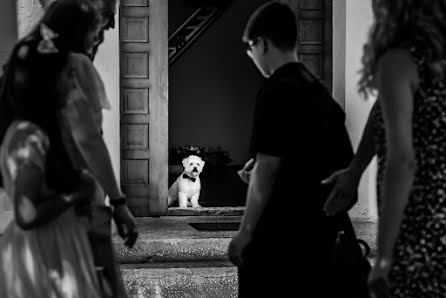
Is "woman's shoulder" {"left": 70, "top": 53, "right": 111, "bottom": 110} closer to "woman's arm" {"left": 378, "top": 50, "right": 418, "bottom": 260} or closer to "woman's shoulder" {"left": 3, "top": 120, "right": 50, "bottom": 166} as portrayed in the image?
"woman's shoulder" {"left": 3, "top": 120, "right": 50, "bottom": 166}

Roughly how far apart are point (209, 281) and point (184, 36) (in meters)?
7.42

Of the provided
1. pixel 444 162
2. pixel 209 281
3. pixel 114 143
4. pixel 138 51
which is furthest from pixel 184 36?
pixel 444 162

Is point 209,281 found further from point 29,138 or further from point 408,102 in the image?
point 408,102

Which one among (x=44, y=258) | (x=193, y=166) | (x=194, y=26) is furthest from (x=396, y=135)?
(x=194, y=26)

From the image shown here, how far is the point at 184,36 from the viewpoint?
40.5 feet

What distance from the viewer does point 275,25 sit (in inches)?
117

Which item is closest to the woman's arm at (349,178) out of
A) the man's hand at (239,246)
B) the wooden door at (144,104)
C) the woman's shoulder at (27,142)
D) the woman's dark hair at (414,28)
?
the man's hand at (239,246)

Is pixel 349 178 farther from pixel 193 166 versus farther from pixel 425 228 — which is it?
pixel 193 166

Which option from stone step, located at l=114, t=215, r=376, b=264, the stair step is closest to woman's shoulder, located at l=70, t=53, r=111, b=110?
the stair step

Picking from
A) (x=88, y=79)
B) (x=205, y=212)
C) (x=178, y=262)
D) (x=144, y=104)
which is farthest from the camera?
(x=205, y=212)

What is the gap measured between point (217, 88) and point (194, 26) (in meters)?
1.85

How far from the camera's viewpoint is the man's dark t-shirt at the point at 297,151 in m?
2.85

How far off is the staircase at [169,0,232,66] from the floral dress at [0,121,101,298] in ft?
30.9

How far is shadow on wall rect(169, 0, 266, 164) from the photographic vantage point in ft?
45.6
